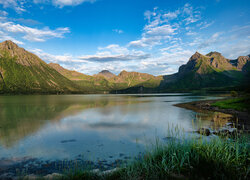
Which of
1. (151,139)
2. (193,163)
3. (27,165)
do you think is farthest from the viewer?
(151,139)

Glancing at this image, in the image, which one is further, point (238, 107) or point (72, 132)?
point (238, 107)

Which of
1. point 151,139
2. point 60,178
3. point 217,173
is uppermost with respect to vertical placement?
point 217,173

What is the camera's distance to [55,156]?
1683 centimetres

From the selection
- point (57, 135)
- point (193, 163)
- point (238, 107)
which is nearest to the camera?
point (193, 163)

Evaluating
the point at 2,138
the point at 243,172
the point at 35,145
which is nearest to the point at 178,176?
the point at 243,172

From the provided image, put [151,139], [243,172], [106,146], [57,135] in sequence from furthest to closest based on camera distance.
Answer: [57,135], [151,139], [106,146], [243,172]

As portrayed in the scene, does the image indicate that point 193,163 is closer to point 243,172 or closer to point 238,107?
point 243,172

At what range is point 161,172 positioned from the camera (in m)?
9.73

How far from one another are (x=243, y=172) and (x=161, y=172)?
4.79m

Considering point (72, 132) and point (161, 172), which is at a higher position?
point (161, 172)

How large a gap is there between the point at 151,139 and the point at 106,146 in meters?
7.17

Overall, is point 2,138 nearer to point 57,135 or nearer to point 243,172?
point 57,135

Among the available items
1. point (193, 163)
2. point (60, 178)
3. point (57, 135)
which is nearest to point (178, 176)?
point (193, 163)

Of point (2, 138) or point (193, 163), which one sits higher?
point (193, 163)
